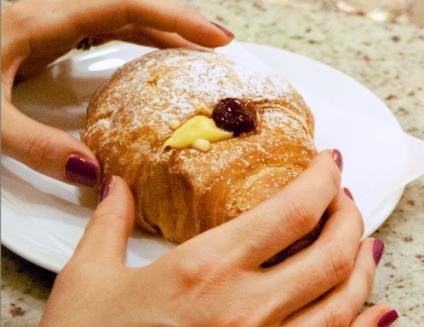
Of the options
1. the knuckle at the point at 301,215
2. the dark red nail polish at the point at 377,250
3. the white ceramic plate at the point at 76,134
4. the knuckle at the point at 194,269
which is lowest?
the white ceramic plate at the point at 76,134

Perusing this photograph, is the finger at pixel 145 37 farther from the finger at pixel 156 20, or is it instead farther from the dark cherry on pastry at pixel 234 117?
the dark cherry on pastry at pixel 234 117

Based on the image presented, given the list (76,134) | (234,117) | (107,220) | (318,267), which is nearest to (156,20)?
(76,134)

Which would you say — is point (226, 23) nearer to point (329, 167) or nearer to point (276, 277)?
point (329, 167)

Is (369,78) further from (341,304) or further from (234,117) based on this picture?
(341,304)

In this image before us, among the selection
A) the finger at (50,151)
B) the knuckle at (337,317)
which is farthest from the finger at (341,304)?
the finger at (50,151)

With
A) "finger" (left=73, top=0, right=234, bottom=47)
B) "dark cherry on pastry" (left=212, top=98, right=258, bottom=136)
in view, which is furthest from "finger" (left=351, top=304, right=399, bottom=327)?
"finger" (left=73, top=0, right=234, bottom=47)

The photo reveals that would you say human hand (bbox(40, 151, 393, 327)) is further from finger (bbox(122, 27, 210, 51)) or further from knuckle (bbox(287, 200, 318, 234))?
finger (bbox(122, 27, 210, 51))

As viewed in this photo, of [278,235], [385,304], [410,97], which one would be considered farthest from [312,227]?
[410,97]
